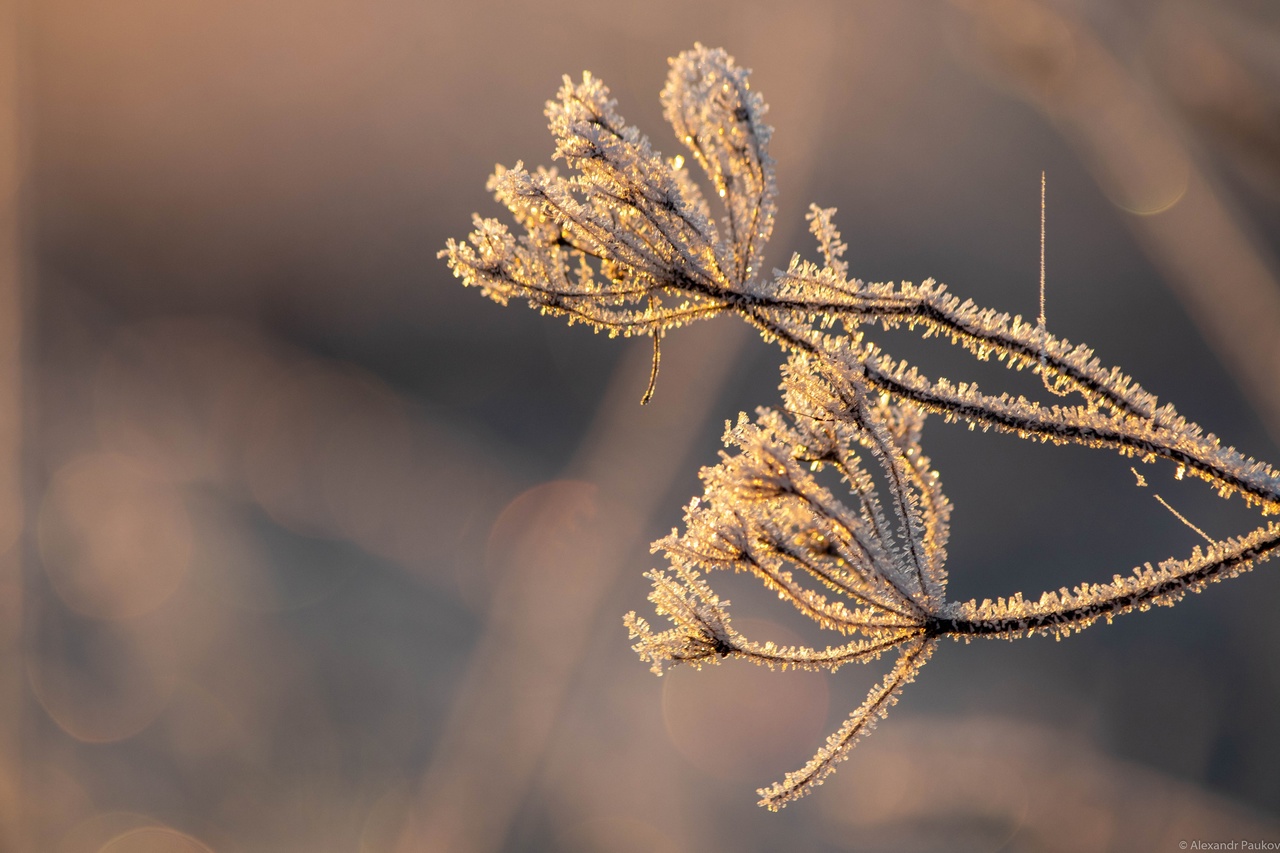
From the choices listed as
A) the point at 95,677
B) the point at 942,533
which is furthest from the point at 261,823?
the point at 942,533

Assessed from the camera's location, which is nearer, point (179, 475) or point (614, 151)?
point (614, 151)

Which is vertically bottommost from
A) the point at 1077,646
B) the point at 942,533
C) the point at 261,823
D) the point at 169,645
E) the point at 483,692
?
the point at 261,823

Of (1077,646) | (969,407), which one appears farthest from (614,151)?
(1077,646)

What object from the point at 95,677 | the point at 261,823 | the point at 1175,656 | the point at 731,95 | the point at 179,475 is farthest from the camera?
the point at 179,475

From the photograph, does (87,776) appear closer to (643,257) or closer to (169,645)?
(169,645)

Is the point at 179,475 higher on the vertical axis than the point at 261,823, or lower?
higher

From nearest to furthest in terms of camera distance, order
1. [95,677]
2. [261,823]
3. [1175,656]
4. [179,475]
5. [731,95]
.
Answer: [731,95]
[261,823]
[95,677]
[1175,656]
[179,475]
